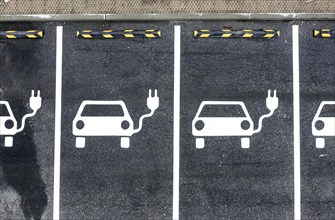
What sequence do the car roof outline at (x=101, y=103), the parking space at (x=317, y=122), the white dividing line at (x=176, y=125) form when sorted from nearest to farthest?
the parking space at (x=317, y=122) < the white dividing line at (x=176, y=125) < the car roof outline at (x=101, y=103)

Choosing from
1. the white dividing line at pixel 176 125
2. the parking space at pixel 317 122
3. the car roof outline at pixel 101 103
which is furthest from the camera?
the car roof outline at pixel 101 103

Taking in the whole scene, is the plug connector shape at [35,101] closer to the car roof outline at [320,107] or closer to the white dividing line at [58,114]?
the white dividing line at [58,114]

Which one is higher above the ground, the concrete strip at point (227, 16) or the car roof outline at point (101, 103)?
the concrete strip at point (227, 16)

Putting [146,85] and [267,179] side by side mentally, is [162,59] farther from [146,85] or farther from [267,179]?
[267,179]

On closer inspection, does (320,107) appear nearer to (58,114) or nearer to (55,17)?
(58,114)

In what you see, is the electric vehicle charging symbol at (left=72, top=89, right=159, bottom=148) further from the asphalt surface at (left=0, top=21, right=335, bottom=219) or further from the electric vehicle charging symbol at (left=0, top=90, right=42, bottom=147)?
the electric vehicle charging symbol at (left=0, top=90, right=42, bottom=147)

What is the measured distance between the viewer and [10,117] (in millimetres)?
8359

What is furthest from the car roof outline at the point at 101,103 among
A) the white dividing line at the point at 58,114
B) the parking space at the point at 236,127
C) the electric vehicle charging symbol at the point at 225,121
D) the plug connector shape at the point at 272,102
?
the plug connector shape at the point at 272,102

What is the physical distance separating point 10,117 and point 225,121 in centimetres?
470

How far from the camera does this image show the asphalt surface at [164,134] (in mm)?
8156

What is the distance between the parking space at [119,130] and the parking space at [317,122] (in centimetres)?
287

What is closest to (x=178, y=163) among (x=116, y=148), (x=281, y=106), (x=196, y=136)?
(x=196, y=136)

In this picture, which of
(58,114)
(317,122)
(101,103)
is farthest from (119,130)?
(317,122)

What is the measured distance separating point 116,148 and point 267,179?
331 cm
